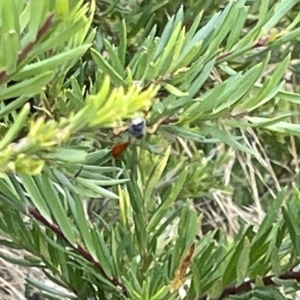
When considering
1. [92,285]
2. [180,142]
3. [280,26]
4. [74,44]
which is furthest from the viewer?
[180,142]

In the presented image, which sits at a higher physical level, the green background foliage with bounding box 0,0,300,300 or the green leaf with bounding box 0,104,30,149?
the green leaf with bounding box 0,104,30,149

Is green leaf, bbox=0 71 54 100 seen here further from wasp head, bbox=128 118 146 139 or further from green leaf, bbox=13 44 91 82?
wasp head, bbox=128 118 146 139

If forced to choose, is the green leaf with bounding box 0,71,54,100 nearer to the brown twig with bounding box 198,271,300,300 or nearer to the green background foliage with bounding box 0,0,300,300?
the green background foliage with bounding box 0,0,300,300

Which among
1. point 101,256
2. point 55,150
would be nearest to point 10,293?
point 101,256

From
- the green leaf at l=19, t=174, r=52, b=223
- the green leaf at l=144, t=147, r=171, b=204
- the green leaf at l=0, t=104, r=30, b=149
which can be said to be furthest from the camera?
the green leaf at l=144, t=147, r=171, b=204

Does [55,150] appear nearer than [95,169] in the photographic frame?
Yes

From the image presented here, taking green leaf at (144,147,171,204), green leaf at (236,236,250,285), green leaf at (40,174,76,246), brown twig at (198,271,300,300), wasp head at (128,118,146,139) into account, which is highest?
wasp head at (128,118,146,139)

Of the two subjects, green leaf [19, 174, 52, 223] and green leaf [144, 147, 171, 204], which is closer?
green leaf [19, 174, 52, 223]

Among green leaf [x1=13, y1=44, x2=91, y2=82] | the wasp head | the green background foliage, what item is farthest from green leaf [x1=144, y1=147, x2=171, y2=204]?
green leaf [x1=13, y1=44, x2=91, y2=82]

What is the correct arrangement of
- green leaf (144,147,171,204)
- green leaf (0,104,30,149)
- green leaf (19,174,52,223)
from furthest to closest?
green leaf (144,147,171,204) < green leaf (19,174,52,223) < green leaf (0,104,30,149)

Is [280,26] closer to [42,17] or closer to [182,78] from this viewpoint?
[182,78]

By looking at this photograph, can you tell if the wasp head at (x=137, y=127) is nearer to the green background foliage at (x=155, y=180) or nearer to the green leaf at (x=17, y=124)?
the green background foliage at (x=155, y=180)
